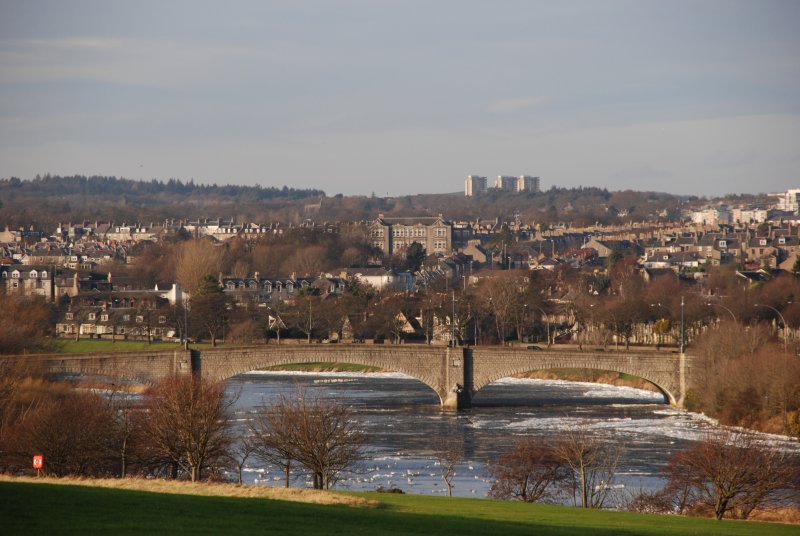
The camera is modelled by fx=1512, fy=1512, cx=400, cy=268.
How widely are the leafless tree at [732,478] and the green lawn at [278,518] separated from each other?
6178 mm

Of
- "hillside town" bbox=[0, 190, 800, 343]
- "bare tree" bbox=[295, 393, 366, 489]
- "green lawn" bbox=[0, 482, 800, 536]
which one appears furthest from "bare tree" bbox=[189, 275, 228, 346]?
"green lawn" bbox=[0, 482, 800, 536]

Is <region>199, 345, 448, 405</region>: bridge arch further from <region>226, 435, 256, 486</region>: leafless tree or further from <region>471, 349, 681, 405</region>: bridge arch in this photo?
<region>226, 435, 256, 486</region>: leafless tree

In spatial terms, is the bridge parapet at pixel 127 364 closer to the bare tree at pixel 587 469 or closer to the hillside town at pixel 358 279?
the hillside town at pixel 358 279

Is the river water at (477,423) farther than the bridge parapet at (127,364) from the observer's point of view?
No

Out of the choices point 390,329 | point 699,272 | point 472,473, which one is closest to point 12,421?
point 472,473

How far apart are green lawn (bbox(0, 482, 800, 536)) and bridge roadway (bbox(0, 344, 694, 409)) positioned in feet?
127

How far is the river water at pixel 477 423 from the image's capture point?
49750mm

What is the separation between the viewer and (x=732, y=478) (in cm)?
3997

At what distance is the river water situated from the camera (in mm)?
49750

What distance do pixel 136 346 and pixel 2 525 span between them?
255 feet

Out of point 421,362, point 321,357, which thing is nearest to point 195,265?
point 321,357

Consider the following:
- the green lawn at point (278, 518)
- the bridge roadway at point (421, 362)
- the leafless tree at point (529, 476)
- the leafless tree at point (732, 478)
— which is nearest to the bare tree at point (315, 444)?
the leafless tree at point (529, 476)

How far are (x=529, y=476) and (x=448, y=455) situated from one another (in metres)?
7.18

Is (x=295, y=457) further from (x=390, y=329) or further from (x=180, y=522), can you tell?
(x=390, y=329)
